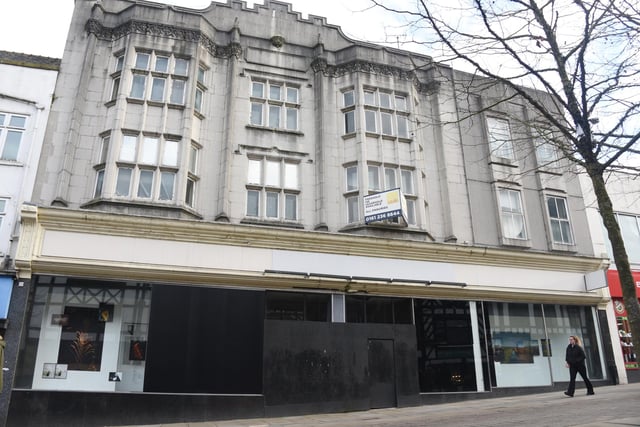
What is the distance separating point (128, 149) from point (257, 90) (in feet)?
16.3

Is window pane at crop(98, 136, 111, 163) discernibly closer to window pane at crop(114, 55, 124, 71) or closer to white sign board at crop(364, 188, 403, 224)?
window pane at crop(114, 55, 124, 71)

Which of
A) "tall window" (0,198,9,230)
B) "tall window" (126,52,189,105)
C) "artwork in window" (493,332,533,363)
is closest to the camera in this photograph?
"tall window" (0,198,9,230)

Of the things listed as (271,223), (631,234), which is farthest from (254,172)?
(631,234)

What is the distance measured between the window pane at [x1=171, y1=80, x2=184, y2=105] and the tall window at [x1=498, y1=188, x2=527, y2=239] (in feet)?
39.2

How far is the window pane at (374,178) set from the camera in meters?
16.4

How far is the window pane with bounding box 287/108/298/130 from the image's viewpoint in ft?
55.1

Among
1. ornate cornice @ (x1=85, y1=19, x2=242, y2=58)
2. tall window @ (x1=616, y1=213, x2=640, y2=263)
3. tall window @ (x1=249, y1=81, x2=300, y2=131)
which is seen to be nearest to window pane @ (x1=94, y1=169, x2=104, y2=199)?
ornate cornice @ (x1=85, y1=19, x2=242, y2=58)

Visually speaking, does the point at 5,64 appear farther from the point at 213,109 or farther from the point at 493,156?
the point at 493,156

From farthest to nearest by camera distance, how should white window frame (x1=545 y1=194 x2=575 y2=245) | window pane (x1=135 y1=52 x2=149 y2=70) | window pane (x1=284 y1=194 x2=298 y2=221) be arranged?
white window frame (x1=545 y1=194 x2=575 y2=245) < window pane (x1=284 y1=194 x2=298 y2=221) < window pane (x1=135 y1=52 x2=149 y2=70)

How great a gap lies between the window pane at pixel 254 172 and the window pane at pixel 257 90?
2.58m

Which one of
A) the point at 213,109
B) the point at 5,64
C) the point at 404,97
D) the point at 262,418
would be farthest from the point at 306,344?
the point at 5,64

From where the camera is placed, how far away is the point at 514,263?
17.0 m

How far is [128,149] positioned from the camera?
1431cm

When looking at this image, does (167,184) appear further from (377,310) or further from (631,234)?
(631,234)
